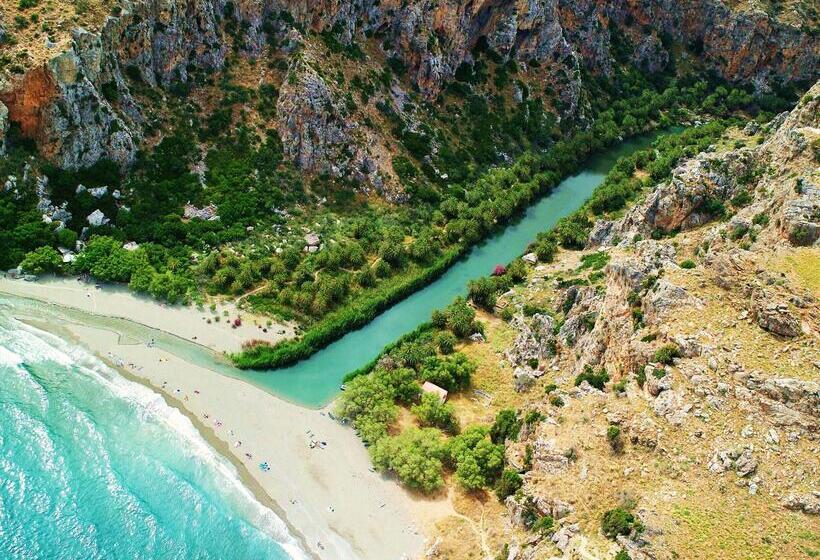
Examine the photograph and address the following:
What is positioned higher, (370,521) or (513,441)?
(513,441)

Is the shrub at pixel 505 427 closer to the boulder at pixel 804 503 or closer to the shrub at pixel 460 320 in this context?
the shrub at pixel 460 320

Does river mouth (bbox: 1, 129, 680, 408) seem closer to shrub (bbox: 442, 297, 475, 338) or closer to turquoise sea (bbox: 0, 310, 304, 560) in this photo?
shrub (bbox: 442, 297, 475, 338)

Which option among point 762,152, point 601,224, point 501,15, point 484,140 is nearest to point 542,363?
point 601,224

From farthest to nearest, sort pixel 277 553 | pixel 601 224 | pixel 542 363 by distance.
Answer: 1. pixel 601 224
2. pixel 542 363
3. pixel 277 553

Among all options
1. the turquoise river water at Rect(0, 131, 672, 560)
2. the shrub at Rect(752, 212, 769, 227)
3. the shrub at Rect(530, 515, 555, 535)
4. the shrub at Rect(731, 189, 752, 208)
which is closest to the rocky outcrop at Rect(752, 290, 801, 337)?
the shrub at Rect(752, 212, 769, 227)

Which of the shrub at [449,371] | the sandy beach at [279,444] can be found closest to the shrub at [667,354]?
the shrub at [449,371]

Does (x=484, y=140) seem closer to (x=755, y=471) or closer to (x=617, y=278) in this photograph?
(x=617, y=278)

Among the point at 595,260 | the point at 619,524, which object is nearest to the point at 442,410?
the point at 619,524

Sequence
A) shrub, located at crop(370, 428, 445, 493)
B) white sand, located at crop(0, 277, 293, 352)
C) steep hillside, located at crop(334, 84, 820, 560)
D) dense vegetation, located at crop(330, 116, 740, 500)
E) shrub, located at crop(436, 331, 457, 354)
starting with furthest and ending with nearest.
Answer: shrub, located at crop(436, 331, 457, 354)
white sand, located at crop(0, 277, 293, 352)
shrub, located at crop(370, 428, 445, 493)
dense vegetation, located at crop(330, 116, 740, 500)
steep hillside, located at crop(334, 84, 820, 560)
